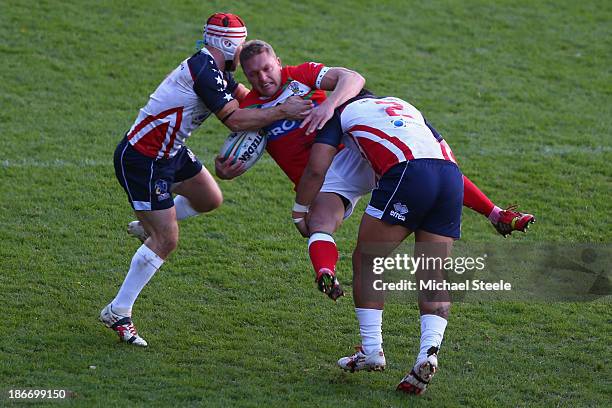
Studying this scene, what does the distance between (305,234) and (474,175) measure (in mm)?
4311

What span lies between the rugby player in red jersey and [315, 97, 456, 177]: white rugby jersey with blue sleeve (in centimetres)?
13

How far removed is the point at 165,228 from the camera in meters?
7.16

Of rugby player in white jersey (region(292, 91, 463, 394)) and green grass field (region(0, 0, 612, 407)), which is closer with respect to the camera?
rugby player in white jersey (region(292, 91, 463, 394))

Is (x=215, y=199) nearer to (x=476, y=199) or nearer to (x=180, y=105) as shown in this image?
(x=180, y=105)

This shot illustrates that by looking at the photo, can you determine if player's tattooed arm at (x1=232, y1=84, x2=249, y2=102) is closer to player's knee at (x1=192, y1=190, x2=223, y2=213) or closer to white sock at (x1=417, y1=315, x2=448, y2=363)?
player's knee at (x1=192, y1=190, x2=223, y2=213)

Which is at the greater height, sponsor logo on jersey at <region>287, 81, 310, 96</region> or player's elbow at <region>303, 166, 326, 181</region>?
sponsor logo on jersey at <region>287, 81, 310, 96</region>

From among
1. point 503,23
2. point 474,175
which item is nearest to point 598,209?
point 474,175

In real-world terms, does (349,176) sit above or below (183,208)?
above

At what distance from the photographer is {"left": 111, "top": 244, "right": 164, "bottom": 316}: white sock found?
7.10m

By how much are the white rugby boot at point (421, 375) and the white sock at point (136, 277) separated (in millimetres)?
1967

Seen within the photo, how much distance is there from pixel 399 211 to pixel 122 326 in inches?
84.6

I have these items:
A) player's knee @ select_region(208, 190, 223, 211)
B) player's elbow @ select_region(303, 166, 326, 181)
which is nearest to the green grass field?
player's knee @ select_region(208, 190, 223, 211)

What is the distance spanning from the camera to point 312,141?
22.6ft

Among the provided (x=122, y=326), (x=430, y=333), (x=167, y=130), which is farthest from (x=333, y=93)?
(x=122, y=326)
